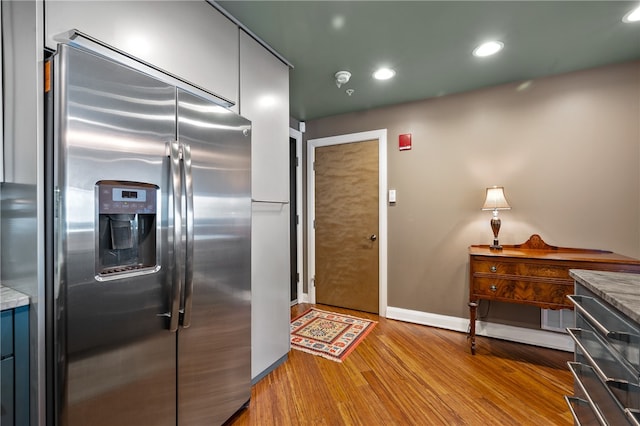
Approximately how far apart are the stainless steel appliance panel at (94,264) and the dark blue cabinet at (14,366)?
177 millimetres

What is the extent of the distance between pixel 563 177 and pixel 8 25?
3672 millimetres

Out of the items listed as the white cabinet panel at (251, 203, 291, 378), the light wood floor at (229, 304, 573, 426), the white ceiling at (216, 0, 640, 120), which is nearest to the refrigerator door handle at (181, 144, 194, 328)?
the white cabinet panel at (251, 203, 291, 378)

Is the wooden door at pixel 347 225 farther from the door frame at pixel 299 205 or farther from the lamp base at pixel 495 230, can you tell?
the lamp base at pixel 495 230

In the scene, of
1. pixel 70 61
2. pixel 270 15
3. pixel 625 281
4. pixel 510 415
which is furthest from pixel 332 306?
pixel 70 61

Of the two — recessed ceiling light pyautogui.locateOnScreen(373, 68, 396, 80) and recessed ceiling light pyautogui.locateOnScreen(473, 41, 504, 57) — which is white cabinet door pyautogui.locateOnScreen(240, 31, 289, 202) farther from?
recessed ceiling light pyautogui.locateOnScreen(473, 41, 504, 57)

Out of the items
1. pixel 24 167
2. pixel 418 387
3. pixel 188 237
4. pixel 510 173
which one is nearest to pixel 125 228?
pixel 188 237

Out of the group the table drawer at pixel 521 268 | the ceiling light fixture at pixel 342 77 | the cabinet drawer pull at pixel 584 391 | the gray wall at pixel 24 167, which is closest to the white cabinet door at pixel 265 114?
the ceiling light fixture at pixel 342 77

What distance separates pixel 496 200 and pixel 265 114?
84.0 inches

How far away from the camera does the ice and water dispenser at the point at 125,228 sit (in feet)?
3.33

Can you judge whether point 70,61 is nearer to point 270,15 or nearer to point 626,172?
point 270,15

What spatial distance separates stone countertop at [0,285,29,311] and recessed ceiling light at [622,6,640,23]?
11.0ft

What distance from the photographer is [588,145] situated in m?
2.39

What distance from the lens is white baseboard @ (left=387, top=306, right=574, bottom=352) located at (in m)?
2.43

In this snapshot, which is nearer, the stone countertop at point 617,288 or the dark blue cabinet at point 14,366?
the stone countertop at point 617,288
